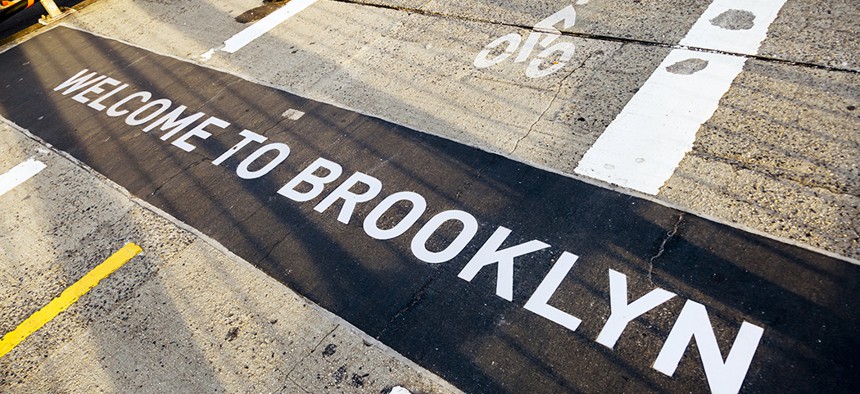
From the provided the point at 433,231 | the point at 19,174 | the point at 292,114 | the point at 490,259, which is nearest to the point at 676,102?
the point at 490,259

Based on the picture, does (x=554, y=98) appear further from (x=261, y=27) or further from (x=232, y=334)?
(x=261, y=27)

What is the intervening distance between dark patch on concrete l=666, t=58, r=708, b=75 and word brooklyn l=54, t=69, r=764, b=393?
3.07 metres

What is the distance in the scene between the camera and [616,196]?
212 inches

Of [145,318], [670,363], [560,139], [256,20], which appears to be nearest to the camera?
[670,363]

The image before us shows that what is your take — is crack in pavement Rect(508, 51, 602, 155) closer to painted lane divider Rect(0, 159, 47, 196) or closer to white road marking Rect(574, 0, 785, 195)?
white road marking Rect(574, 0, 785, 195)

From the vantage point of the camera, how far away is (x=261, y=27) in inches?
395

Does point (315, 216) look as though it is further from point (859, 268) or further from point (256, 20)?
point (256, 20)

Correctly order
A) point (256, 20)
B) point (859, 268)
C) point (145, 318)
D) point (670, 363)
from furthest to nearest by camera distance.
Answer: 1. point (256, 20)
2. point (145, 318)
3. point (859, 268)
4. point (670, 363)

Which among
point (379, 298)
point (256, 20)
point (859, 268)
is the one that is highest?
point (256, 20)

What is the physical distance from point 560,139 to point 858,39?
3527 mm

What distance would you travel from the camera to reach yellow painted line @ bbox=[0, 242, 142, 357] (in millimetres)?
5352

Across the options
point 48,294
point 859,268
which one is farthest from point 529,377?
point 48,294

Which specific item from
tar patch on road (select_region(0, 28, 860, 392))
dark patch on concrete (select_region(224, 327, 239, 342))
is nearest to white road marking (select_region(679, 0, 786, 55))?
tar patch on road (select_region(0, 28, 860, 392))

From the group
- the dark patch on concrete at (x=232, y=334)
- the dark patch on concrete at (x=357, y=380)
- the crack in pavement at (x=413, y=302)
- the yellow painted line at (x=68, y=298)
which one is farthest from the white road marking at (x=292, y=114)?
the dark patch on concrete at (x=357, y=380)
